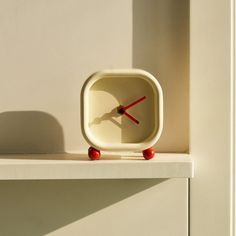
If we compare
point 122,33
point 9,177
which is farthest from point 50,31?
point 9,177

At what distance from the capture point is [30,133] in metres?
0.56

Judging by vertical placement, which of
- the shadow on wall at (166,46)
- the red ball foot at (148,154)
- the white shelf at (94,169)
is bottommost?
the white shelf at (94,169)

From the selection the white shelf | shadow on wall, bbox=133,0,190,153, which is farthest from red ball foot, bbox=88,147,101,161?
shadow on wall, bbox=133,0,190,153

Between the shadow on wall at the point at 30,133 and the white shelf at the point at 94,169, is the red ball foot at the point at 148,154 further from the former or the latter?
the shadow on wall at the point at 30,133

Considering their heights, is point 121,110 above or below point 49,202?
above

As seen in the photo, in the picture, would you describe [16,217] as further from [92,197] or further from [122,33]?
[122,33]

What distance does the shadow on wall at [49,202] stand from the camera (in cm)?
55

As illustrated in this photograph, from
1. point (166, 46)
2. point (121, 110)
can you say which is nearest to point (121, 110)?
point (121, 110)

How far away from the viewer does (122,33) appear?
22.0 inches

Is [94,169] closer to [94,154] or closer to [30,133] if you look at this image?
[94,154]

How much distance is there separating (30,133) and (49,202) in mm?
91

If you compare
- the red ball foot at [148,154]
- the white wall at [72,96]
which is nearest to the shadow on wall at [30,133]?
the white wall at [72,96]

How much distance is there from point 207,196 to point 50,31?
29 centimetres

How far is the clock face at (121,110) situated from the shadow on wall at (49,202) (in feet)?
0.23
